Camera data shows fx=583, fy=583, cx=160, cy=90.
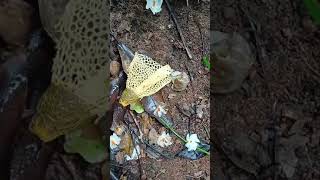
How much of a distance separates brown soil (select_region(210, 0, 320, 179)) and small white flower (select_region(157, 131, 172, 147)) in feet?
0.43

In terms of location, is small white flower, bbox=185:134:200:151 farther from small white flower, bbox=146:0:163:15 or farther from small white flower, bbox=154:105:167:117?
small white flower, bbox=146:0:163:15

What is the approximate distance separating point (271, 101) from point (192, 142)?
0.27 meters

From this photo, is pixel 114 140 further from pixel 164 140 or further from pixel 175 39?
pixel 175 39

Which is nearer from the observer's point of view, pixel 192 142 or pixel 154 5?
pixel 192 142

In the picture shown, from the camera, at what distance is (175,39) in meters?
1.75

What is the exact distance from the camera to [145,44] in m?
1.74

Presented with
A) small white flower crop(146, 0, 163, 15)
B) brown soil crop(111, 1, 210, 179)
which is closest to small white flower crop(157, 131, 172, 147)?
brown soil crop(111, 1, 210, 179)

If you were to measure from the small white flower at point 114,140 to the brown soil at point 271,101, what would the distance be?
0.90ft

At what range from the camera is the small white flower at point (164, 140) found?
64.8 inches

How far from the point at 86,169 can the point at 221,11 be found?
633 mm

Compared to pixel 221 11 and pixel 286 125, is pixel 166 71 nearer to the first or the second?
pixel 221 11

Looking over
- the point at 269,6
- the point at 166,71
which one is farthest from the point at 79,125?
the point at 269,6

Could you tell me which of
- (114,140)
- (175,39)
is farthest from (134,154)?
(175,39)

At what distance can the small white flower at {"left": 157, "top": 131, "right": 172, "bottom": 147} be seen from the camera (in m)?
1.65
